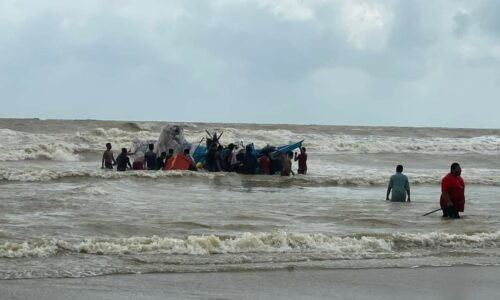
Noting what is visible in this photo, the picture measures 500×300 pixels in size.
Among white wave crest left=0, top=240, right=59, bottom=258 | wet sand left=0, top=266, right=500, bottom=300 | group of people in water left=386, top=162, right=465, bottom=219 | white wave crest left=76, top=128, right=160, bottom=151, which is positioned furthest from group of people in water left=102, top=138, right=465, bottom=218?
white wave crest left=76, top=128, right=160, bottom=151

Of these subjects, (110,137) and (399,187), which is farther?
(110,137)

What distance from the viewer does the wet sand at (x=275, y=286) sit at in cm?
805

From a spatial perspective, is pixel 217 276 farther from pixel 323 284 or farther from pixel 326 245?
pixel 326 245

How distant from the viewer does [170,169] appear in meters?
24.0

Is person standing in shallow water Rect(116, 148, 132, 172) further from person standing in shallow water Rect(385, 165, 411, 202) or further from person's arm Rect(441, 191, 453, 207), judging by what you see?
person's arm Rect(441, 191, 453, 207)

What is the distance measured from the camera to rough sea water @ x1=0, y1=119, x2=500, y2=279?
10.1 meters

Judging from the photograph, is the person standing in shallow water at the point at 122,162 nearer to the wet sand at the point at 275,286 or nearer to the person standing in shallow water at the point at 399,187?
the person standing in shallow water at the point at 399,187

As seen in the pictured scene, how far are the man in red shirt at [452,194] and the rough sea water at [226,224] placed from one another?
290 mm

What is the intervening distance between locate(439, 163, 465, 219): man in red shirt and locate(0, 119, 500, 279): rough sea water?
290 mm

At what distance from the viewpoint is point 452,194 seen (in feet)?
48.3

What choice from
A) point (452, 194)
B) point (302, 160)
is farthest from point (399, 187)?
point (302, 160)

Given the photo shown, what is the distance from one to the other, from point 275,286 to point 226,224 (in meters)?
4.94

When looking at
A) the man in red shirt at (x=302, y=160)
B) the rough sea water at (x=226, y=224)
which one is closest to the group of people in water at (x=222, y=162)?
the man in red shirt at (x=302, y=160)

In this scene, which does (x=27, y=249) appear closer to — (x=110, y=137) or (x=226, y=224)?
(x=226, y=224)
